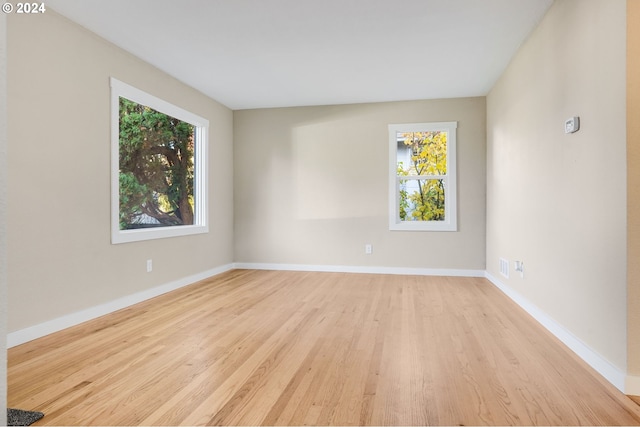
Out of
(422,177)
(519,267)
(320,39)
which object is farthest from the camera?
(422,177)

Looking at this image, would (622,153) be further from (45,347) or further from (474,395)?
(45,347)

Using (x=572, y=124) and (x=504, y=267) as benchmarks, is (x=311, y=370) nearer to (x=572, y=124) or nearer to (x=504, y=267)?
(x=572, y=124)

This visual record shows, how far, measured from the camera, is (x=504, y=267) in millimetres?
4145

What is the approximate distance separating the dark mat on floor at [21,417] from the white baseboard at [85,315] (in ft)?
3.24

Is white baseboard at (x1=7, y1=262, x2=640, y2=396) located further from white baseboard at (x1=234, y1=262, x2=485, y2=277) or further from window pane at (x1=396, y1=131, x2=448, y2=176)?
window pane at (x1=396, y1=131, x2=448, y2=176)

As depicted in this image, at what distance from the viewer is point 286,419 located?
5.33 feet

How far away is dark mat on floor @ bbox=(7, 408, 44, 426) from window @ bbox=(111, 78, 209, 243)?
6.46 feet

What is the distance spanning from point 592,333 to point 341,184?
375cm

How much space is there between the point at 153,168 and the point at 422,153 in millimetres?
3551

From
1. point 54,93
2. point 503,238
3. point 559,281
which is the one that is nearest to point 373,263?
point 503,238

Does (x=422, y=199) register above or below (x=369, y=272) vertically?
above

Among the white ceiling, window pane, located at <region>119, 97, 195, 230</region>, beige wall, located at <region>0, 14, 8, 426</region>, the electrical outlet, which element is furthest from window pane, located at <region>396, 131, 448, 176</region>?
beige wall, located at <region>0, 14, 8, 426</region>

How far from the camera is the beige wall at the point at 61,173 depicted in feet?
8.51

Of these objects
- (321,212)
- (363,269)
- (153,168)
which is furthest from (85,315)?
(363,269)
